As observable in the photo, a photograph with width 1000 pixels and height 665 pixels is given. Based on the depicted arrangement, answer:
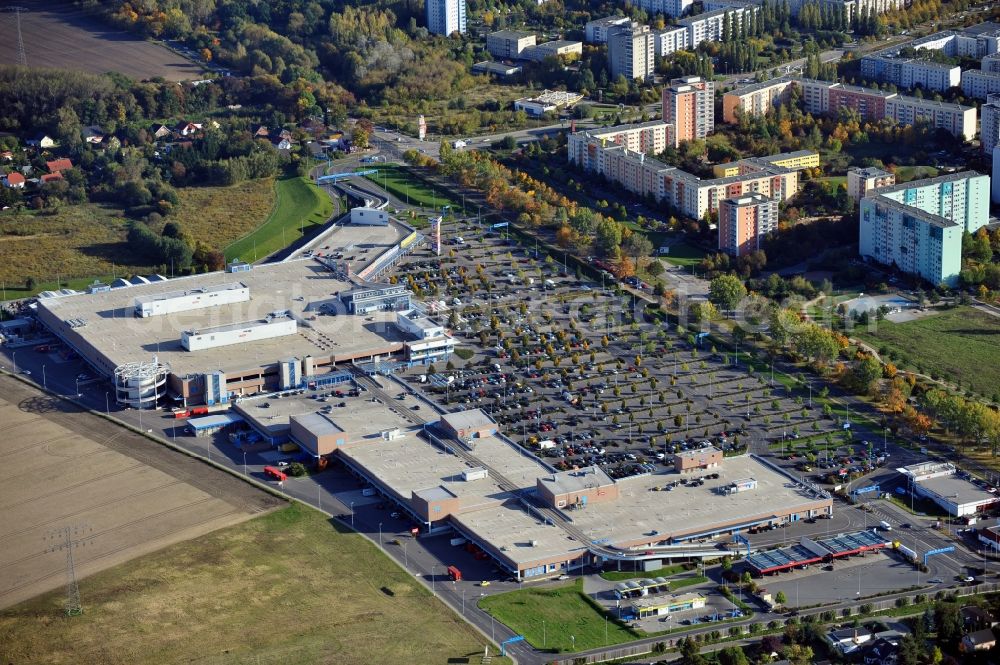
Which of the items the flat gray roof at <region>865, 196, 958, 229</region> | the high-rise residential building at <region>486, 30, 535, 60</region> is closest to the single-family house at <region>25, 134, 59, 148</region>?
the high-rise residential building at <region>486, 30, 535, 60</region>

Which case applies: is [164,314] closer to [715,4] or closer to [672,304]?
[672,304]

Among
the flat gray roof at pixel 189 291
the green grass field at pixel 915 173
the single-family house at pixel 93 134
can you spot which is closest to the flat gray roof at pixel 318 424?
the flat gray roof at pixel 189 291

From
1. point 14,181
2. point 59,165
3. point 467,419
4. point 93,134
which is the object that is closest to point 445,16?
point 93,134

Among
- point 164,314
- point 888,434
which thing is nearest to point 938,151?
point 888,434

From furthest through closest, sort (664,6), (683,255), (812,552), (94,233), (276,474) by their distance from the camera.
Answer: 1. (664,6)
2. (94,233)
3. (683,255)
4. (276,474)
5. (812,552)

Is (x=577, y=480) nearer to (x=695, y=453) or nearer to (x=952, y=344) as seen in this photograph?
(x=695, y=453)

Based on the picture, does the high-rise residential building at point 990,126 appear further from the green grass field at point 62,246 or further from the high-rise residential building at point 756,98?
the green grass field at point 62,246
